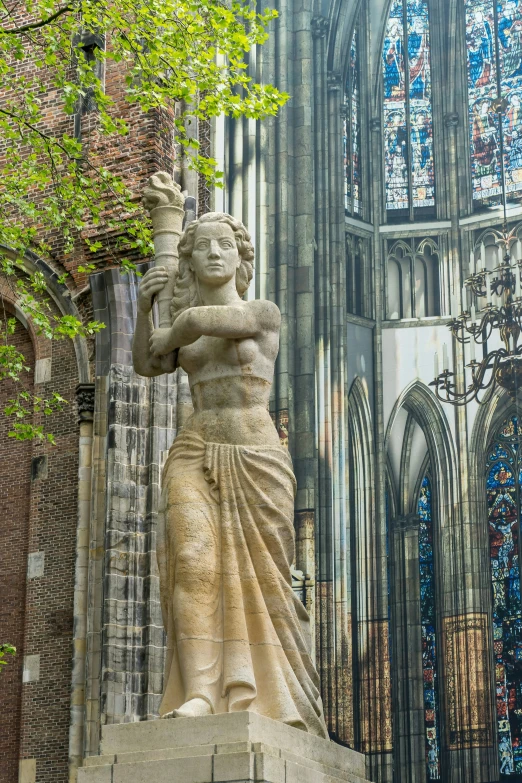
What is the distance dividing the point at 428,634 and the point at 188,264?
1593 cm

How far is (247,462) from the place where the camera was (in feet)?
19.9

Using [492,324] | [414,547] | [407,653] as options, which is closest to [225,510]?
[407,653]

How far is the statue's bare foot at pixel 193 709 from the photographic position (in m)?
5.42

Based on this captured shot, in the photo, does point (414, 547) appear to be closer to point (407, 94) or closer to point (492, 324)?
point (492, 324)

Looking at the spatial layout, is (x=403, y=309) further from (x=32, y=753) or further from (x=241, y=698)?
(x=241, y=698)

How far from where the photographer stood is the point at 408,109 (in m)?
24.0

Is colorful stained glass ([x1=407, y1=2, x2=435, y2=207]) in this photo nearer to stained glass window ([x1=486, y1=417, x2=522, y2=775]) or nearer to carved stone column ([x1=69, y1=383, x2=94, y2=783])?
stained glass window ([x1=486, y1=417, x2=522, y2=775])

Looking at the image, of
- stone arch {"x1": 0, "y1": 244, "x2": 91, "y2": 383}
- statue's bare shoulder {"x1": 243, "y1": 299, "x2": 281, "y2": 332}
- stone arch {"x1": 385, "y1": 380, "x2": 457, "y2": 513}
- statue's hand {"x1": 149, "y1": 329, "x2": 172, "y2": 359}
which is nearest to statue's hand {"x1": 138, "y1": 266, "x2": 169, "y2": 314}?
statue's hand {"x1": 149, "y1": 329, "x2": 172, "y2": 359}

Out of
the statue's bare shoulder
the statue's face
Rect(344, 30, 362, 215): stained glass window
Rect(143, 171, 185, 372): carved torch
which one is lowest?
the statue's bare shoulder

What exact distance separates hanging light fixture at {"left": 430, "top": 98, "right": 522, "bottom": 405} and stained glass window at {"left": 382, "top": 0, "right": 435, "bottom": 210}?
1463 millimetres

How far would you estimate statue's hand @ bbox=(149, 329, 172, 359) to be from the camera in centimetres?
633

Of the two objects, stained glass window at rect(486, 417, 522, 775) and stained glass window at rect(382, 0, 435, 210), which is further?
stained glass window at rect(382, 0, 435, 210)

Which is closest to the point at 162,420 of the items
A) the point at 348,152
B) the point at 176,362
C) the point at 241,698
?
the point at 176,362

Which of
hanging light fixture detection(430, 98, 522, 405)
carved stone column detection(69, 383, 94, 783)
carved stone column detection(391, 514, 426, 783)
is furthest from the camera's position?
hanging light fixture detection(430, 98, 522, 405)
